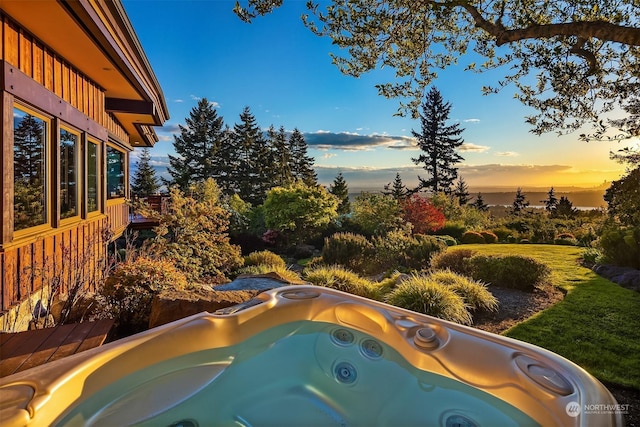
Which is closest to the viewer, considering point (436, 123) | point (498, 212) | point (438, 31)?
point (438, 31)

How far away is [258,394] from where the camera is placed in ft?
8.57

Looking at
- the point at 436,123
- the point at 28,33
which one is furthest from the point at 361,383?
the point at 436,123

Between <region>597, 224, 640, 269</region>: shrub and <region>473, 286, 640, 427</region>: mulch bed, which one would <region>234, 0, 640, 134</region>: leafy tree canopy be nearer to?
<region>473, 286, 640, 427</region>: mulch bed

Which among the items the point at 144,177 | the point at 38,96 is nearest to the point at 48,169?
the point at 38,96

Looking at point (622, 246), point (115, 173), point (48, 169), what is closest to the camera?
point (48, 169)

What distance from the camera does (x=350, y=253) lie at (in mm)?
8391

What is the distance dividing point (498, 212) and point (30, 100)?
21812 mm

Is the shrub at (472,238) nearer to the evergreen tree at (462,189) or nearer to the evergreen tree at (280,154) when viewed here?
the evergreen tree at (462,189)

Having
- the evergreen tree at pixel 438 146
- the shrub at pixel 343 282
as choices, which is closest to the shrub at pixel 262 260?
the shrub at pixel 343 282

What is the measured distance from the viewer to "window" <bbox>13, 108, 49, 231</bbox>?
293 cm

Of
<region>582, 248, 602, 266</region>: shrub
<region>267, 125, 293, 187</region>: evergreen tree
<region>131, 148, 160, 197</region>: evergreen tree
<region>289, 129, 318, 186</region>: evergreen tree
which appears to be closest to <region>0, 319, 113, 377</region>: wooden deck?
<region>582, 248, 602, 266</region>: shrub

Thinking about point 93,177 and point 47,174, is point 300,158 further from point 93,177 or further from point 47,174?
point 47,174

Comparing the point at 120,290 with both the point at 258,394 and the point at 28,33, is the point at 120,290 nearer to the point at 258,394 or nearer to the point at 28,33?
the point at 258,394

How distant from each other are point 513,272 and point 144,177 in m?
25.5
